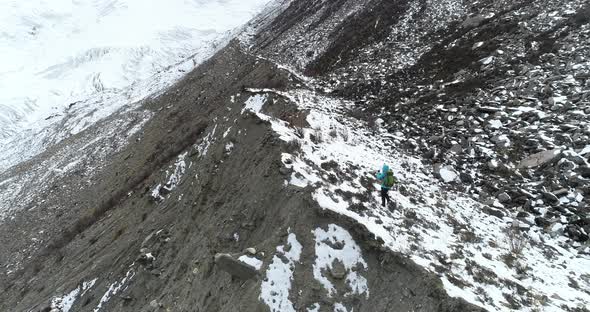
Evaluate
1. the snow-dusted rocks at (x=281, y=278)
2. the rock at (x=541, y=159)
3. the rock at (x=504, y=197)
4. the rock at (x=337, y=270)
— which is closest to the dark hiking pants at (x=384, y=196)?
the rock at (x=337, y=270)

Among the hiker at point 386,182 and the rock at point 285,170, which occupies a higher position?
the rock at point 285,170

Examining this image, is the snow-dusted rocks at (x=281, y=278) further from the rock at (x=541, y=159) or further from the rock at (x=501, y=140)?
the rock at (x=501, y=140)

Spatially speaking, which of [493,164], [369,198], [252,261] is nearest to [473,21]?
[493,164]

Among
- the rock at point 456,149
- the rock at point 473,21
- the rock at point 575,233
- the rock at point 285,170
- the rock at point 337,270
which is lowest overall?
the rock at point 456,149

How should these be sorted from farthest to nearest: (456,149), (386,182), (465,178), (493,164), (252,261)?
(456,149) → (493,164) → (465,178) → (386,182) → (252,261)

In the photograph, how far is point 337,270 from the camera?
7227mm

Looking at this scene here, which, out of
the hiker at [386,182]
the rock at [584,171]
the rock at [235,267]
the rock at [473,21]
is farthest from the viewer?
the rock at [473,21]

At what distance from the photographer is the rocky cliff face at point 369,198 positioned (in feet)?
24.0

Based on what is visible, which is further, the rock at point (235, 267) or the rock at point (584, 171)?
the rock at point (584, 171)

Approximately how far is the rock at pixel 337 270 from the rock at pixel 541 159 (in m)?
7.35

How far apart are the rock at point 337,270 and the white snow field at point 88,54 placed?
4487 cm

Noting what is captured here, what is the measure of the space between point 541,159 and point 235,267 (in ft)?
30.7

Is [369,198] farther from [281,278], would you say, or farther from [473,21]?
[473,21]

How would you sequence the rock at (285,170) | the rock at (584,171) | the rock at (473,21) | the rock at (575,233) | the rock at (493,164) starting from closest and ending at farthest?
the rock at (575,233) < the rock at (285,170) < the rock at (584,171) < the rock at (493,164) < the rock at (473,21)
